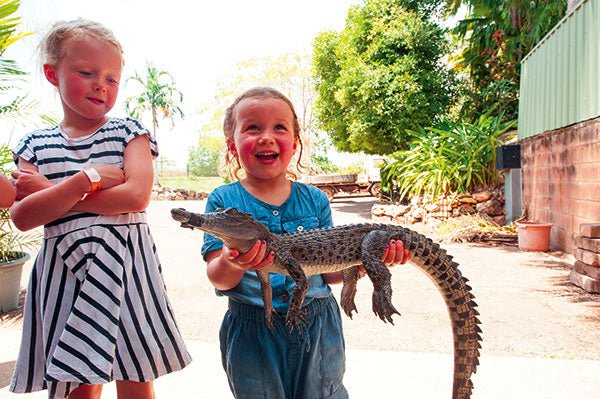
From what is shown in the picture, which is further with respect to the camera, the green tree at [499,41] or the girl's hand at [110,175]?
the green tree at [499,41]

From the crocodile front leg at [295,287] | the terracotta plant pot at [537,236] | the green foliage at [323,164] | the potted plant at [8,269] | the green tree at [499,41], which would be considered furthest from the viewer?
the green foliage at [323,164]

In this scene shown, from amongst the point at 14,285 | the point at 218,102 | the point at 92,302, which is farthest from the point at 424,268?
the point at 218,102

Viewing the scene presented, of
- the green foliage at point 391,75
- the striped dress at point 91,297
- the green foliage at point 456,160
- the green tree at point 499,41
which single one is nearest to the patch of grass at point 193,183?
the green foliage at point 391,75

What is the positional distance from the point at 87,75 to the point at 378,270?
1.25 meters

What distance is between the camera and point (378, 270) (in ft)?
5.13

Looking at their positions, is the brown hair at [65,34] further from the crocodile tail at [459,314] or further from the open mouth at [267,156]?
the crocodile tail at [459,314]

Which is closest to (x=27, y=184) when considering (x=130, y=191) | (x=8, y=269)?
(x=130, y=191)

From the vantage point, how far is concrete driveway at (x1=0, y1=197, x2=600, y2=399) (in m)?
2.94

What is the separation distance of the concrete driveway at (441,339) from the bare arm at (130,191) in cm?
166

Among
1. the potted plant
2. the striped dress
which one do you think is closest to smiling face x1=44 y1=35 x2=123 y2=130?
the striped dress

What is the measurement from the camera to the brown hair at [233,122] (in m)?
1.72

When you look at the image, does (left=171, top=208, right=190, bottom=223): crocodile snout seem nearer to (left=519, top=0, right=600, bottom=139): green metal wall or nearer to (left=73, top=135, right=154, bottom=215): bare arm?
(left=73, top=135, right=154, bottom=215): bare arm

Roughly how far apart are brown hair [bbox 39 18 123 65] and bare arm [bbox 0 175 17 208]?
48 cm

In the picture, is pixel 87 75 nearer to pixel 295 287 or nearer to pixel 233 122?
pixel 233 122
